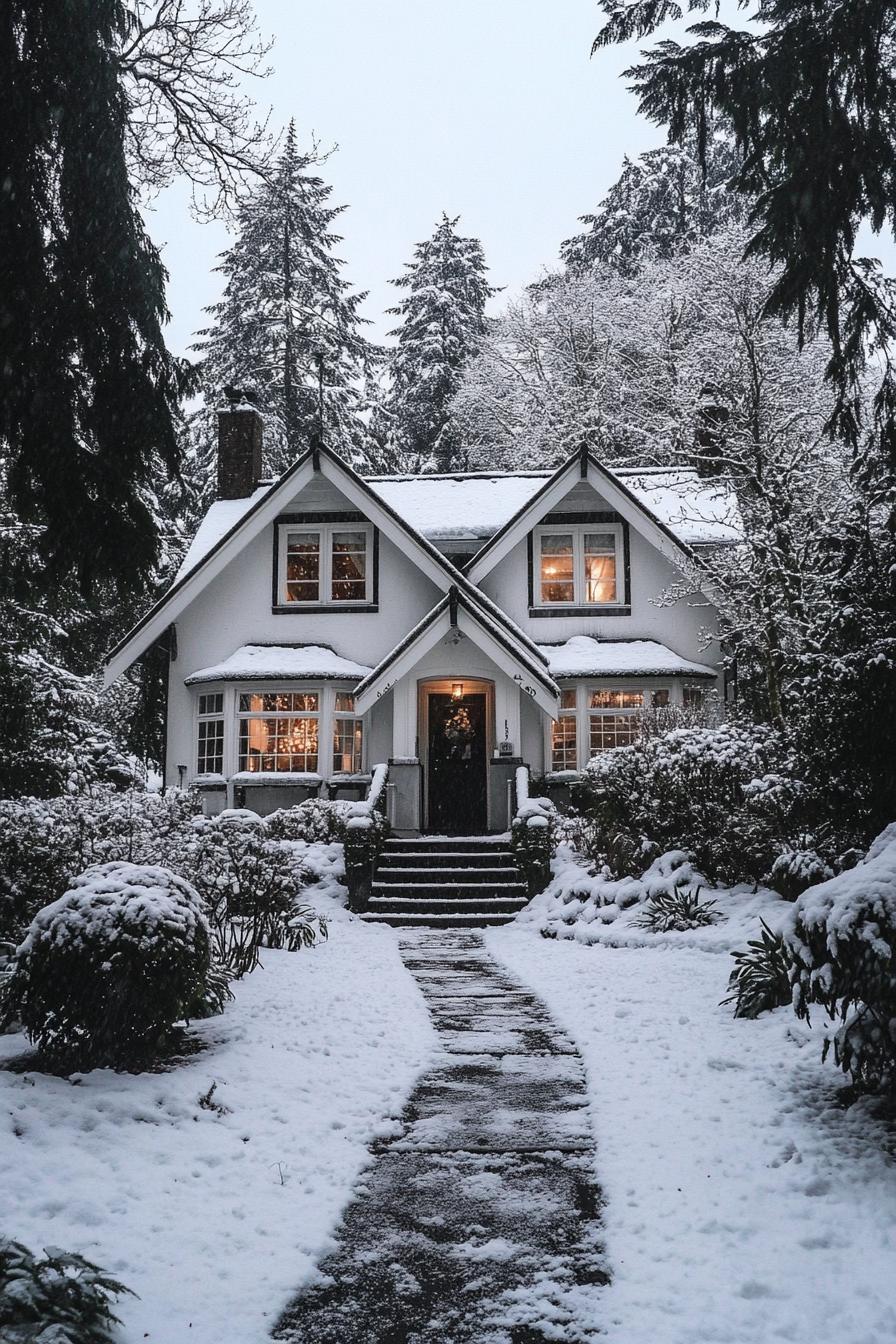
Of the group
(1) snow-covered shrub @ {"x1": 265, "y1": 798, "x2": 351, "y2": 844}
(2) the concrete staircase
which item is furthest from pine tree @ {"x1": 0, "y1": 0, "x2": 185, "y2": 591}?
(1) snow-covered shrub @ {"x1": 265, "y1": 798, "x2": 351, "y2": 844}

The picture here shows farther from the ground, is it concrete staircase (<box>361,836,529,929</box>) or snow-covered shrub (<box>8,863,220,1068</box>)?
snow-covered shrub (<box>8,863,220,1068</box>)

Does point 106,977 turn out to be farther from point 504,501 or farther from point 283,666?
point 504,501

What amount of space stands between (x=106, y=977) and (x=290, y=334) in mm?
31088

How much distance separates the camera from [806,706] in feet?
26.1

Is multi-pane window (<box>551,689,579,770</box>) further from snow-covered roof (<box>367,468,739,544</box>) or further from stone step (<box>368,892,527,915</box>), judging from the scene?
stone step (<box>368,892,527,915</box>)

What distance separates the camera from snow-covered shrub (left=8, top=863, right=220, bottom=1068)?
5.39m

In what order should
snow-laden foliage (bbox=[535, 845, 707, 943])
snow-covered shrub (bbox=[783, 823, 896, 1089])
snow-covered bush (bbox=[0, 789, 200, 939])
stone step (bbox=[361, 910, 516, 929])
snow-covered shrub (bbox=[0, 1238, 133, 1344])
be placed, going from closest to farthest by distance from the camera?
1. snow-covered shrub (bbox=[0, 1238, 133, 1344])
2. snow-covered shrub (bbox=[783, 823, 896, 1089])
3. snow-covered bush (bbox=[0, 789, 200, 939])
4. snow-laden foliage (bbox=[535, 845, 707, 943])
5. stone step (bbox=[361, 910, 516, 929])

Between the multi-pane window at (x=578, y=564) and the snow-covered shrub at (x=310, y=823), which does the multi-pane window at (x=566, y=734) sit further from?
the snow-covered shrub at (x=310, y=823)

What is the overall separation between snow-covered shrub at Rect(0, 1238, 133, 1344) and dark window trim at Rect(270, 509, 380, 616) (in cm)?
1591

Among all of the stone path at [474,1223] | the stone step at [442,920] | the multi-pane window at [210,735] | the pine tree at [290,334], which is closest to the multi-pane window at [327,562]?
the multi-pane window at [210,735]

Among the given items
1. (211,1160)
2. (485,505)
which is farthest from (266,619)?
(211,1160)

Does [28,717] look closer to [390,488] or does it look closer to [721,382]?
[390,488]

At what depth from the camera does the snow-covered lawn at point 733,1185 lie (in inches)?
127

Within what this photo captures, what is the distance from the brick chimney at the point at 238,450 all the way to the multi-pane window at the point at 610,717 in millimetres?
8930
